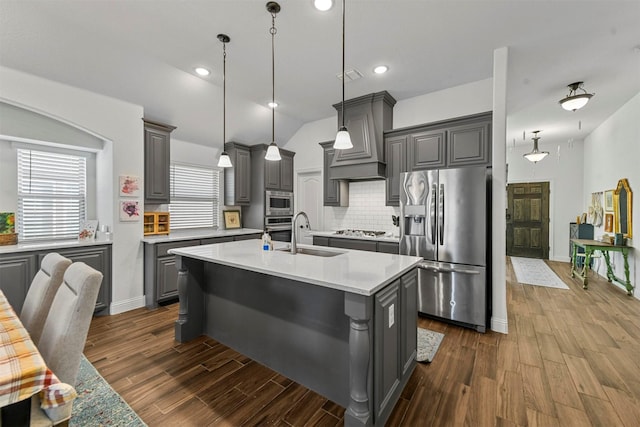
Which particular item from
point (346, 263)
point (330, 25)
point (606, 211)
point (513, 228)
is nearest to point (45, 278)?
point (346, 263)

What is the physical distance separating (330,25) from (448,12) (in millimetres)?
1037

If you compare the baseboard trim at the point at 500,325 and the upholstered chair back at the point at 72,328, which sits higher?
the upholstered chair back at the point at 72,328

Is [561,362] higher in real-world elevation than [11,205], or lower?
lower

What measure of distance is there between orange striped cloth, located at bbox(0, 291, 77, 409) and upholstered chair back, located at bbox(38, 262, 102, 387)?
15 centimetres

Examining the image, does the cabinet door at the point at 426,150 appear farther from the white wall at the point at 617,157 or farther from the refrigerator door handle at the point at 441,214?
the white wall at the point at 617,157

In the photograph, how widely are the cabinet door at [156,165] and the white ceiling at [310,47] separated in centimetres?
35

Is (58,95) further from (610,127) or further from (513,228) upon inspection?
(513,228)

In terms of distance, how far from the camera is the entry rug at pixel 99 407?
5.85 feet

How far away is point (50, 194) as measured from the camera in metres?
3.55

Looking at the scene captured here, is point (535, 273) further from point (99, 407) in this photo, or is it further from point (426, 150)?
point (99, 407)

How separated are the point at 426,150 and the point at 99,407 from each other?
4.18m

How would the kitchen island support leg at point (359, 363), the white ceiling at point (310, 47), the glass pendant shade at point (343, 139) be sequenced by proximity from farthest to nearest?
the white ceiling at point (310, 47)
the glass pendant shade at point (343, 139)
the kitchen island support leg at point (359, 363)

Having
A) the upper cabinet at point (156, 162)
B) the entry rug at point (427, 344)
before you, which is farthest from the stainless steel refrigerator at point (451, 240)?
the upper cabinet at point (156, 162)

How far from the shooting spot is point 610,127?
509cm
